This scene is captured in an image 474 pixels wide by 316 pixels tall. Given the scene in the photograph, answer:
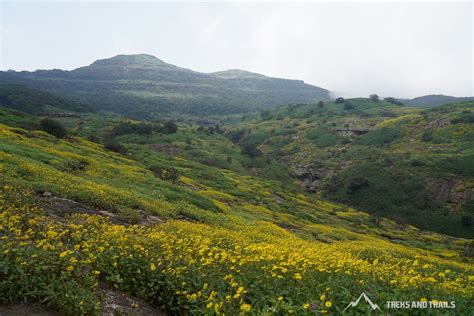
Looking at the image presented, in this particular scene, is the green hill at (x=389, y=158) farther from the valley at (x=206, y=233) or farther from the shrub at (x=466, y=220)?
the valley at (x=206, y=233)

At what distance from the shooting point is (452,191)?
297 feet

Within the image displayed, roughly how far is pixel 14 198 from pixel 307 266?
1165 centimetres

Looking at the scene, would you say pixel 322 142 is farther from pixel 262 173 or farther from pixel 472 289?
pixel 472 289

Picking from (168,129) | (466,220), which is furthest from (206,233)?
(168,129)

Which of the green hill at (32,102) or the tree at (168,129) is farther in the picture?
the green hill at (32,102)

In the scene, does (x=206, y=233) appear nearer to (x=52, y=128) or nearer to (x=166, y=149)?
(x=52, y=128)

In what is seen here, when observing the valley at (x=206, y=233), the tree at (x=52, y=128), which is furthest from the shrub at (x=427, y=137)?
the tree at (x=52, y=128)

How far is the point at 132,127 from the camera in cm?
11612

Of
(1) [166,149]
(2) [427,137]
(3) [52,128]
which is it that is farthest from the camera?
(2) [427,137]

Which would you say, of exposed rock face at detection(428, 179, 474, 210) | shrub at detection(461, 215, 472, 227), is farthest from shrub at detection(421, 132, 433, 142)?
shrub at detection(461, 215, 472, 227)

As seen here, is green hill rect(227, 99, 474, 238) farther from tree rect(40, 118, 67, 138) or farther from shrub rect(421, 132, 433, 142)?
tree rect(40, 118, 67, 138)

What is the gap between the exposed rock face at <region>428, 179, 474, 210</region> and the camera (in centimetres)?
8647

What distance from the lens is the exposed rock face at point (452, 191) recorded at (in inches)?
3404

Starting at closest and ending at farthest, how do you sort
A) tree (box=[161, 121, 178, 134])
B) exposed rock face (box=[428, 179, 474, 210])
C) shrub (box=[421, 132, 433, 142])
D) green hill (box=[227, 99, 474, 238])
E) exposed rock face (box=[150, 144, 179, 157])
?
exposed rock face (box=[428, 179, 474, 210]) → green hill (box=[227, 99, 474, 238]) → exposed rock face (box=[150, 144, 179, 157]) → tree (box=[161, 121, 178, 134]) → shrub (box=[421, 132, 433, 142])
